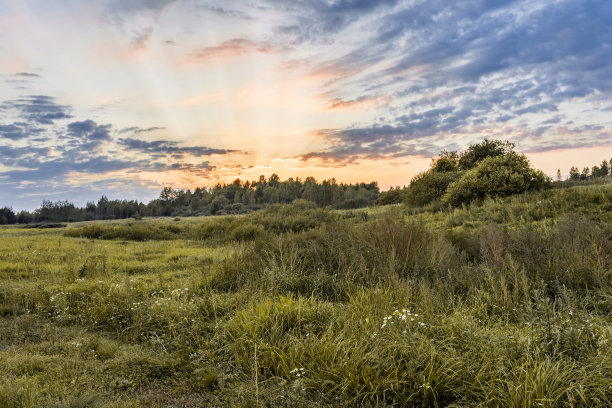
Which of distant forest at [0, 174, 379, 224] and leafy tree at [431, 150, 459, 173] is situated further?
distant forest at [0, 174, 379, 224]

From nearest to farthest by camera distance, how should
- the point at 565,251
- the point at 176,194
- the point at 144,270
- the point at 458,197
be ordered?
the point at 565,251 → the point at 144,270 → the point at 458,197 → the point at 176,194

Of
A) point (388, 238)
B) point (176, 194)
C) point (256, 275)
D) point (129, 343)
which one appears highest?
point (176, 194)

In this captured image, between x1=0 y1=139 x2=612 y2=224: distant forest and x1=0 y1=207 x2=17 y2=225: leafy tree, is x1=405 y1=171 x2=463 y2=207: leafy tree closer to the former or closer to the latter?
x1=0 y1=139 x2=612 y2=224: distant forest

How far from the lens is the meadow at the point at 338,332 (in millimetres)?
3547

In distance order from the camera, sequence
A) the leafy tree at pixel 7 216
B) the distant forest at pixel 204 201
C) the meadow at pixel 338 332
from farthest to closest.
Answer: the distant forest at pixel 204 201 < the leafy tree at pixel 7 216 < the meadow at pixel 338 332

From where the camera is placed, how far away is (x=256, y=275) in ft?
25.9

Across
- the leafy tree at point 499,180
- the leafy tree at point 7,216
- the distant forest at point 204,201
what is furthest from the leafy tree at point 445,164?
the leafy tree at point 7,216

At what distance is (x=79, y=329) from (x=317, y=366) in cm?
466

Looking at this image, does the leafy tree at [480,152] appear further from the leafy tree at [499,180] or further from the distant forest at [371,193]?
the leafy tree at [499,180]

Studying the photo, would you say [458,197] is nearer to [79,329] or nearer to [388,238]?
[388,238]

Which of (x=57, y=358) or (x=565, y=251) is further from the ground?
(x=565, y=251)

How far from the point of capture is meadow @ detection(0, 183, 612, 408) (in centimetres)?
355

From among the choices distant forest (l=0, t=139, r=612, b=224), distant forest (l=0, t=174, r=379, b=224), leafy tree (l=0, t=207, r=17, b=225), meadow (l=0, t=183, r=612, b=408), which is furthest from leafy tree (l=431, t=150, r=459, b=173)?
leafy tree (l=0, t=207, r=17, b=225)

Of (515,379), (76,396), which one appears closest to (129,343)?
(76,396)
